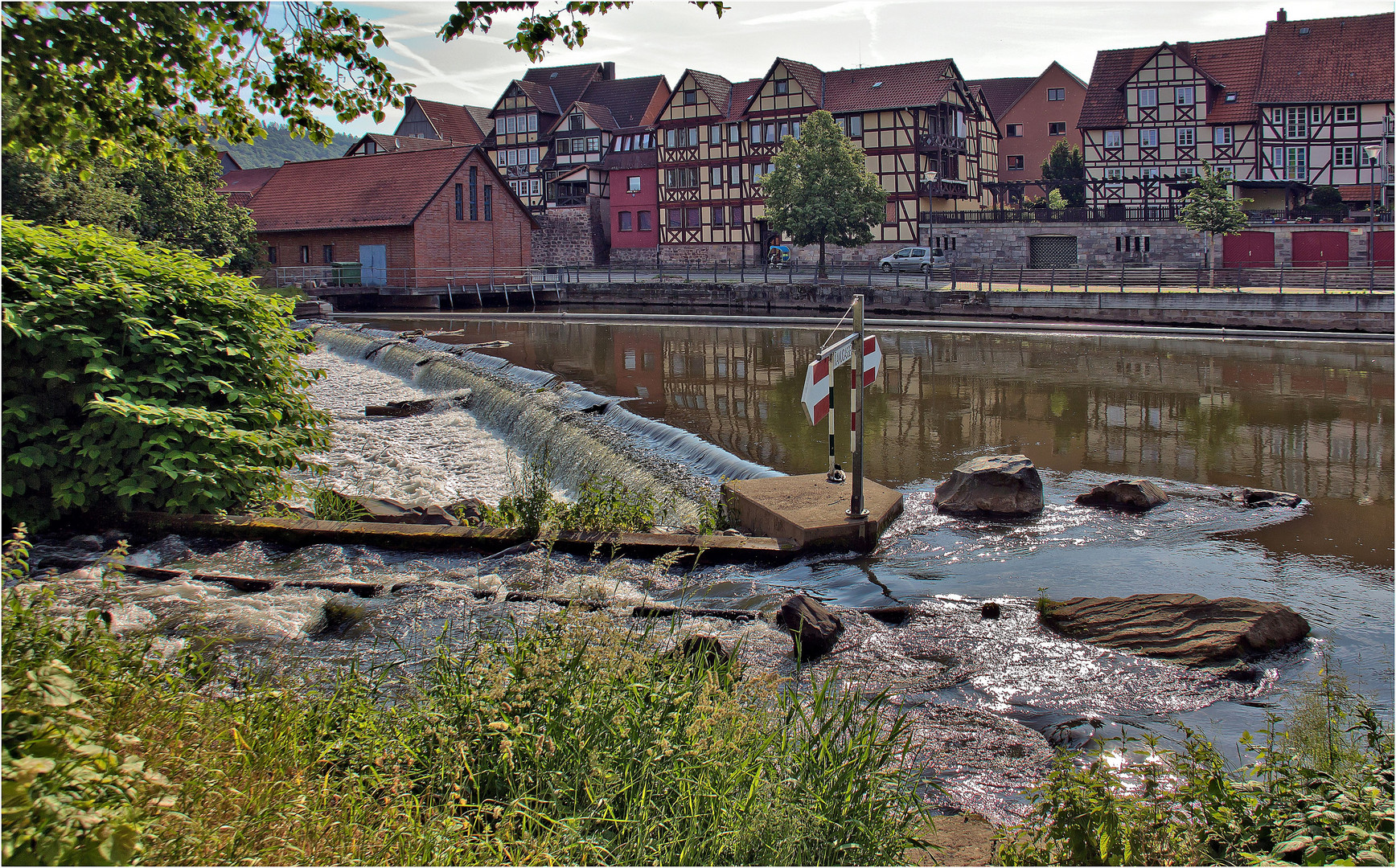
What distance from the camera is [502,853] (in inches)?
135

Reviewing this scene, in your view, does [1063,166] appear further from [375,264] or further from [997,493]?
[997,493]

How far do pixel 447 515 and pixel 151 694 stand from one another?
6.75m

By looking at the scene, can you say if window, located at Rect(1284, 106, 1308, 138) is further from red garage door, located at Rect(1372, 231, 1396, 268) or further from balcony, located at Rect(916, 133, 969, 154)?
balcony, located at Rect(916, 133, 969, 154)

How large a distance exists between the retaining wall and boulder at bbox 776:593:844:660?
87.6 feet

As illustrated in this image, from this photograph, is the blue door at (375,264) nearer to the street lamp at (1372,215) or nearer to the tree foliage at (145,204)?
the tree foliage at (145,204)

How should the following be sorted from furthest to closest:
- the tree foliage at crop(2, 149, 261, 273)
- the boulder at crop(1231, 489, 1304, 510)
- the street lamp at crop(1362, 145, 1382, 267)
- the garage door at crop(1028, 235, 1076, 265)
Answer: the garage door at crop(1028, 235, 1076, 265)
the street lamp at crop(1362, 145, 1382, 267)
the tree foliage at crop(2, 149, 261, 273)
the boulder at crop(1231, 489, 1304, 510)

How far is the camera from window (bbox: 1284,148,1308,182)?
173ft

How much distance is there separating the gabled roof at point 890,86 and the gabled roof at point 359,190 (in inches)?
740

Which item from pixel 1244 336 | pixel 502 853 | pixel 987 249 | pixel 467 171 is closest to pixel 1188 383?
pixel 1244 336

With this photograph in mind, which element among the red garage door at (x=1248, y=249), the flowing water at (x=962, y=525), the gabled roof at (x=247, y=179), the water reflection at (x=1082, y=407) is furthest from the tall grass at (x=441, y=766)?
the gabled roof at (x=247, y=179)

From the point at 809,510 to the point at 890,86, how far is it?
173 ft

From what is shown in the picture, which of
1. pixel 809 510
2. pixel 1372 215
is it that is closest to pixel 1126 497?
pixel 809 510

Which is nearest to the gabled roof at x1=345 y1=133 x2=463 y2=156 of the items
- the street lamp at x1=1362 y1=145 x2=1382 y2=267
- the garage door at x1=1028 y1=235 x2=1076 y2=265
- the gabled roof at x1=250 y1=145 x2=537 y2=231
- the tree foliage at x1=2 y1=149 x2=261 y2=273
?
the gabled roof at x1=250 y1=145 x2=537 y2=231

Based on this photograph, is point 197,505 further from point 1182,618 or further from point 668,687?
point 1182,618
